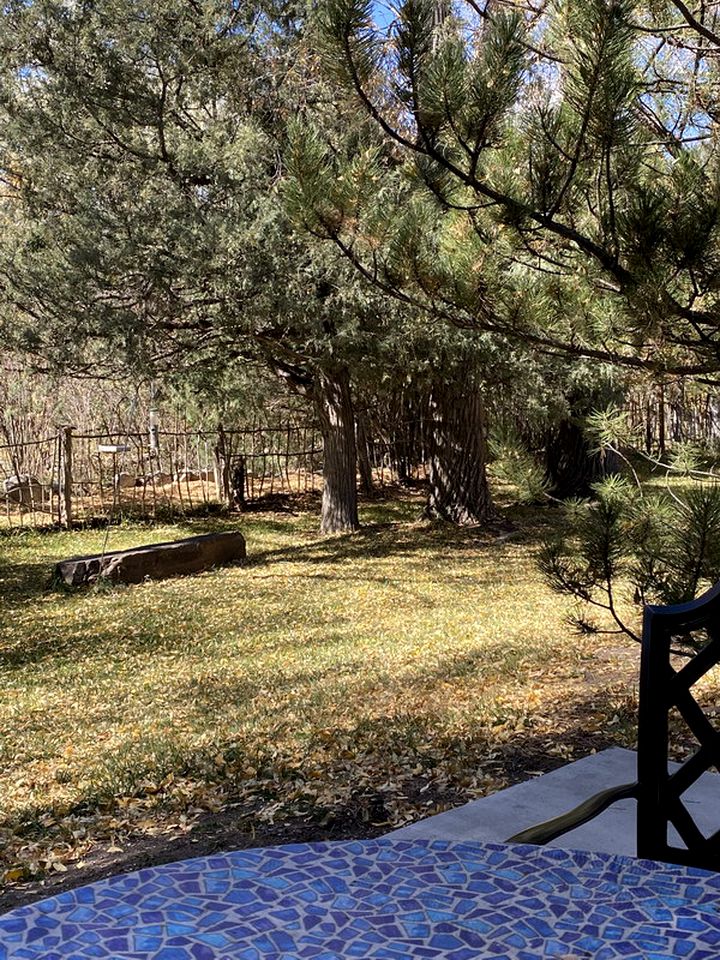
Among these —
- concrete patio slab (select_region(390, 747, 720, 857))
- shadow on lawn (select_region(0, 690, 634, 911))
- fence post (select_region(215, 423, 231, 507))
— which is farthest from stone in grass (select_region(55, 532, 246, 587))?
concrete patio slab (select_region(390, 747, 720, 857))

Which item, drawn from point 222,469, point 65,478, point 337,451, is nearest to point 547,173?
point 337,451

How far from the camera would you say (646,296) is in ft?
10.4

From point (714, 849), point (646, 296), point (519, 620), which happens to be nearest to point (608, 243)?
point (646, 296)

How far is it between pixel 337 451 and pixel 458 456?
150cm

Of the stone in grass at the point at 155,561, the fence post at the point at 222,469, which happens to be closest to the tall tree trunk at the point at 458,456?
the stone in grass at the point at 155,561

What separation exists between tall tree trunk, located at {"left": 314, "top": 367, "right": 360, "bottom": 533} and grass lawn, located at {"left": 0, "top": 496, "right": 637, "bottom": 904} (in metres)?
1.26

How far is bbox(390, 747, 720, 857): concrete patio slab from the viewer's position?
283 cm

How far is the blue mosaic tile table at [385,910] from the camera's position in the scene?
3.70 ft

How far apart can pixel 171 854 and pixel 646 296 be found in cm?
243

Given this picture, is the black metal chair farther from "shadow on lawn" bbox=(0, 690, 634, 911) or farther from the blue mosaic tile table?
"shadow on lawn" bbox=(0, 690, 634, 911)

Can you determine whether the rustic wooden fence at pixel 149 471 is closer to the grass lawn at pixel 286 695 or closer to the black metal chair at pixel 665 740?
the grass lawn at pixel 286 695

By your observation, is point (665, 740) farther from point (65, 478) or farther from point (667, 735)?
point (65, 478)

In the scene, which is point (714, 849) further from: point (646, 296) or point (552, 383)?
point (552, 383)

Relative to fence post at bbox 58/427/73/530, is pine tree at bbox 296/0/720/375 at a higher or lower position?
higher
